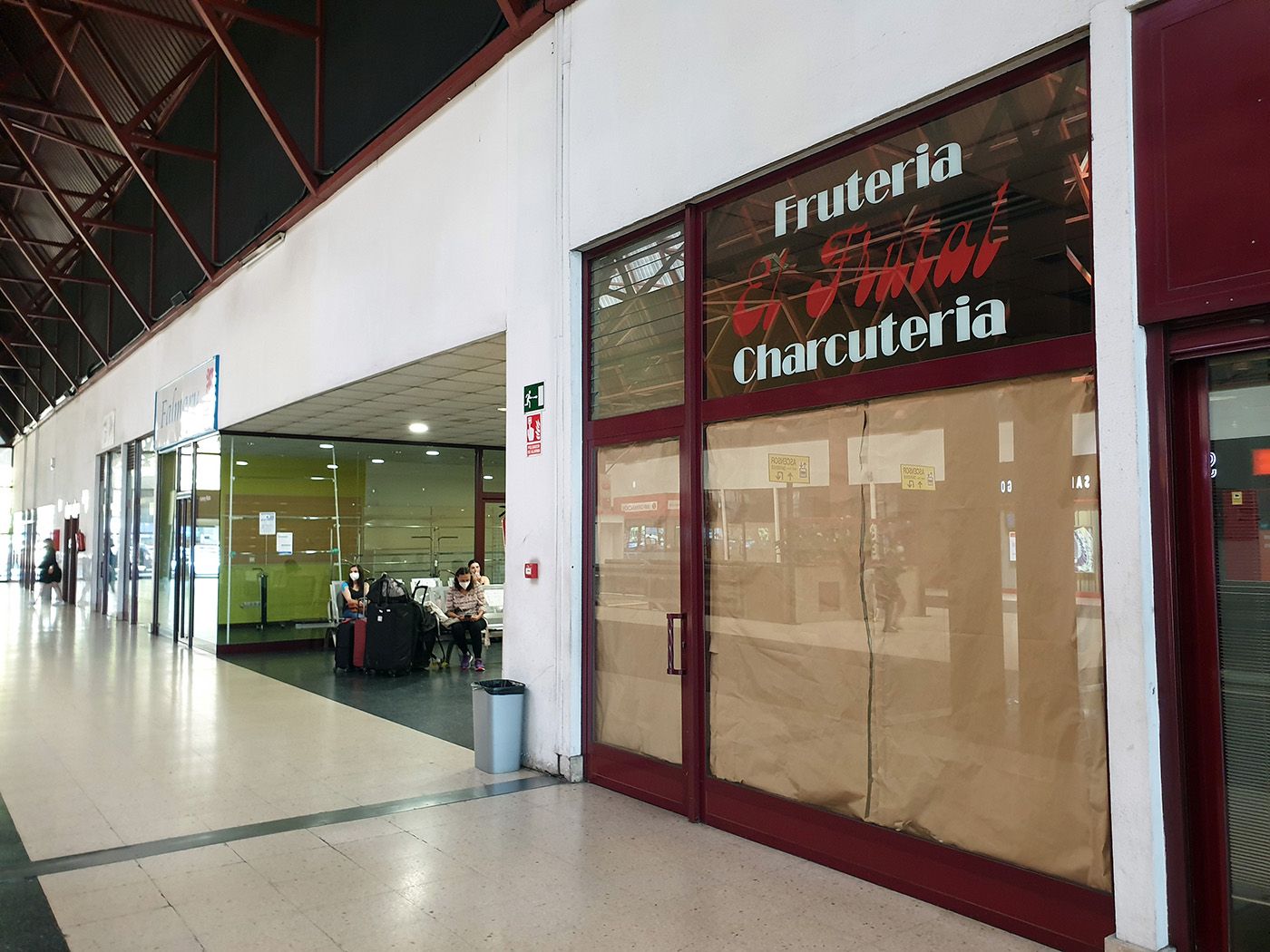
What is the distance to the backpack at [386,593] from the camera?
994 centimetres

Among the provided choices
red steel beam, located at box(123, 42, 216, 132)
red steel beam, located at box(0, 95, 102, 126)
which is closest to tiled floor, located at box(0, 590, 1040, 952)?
red steel beam, located at box(123, 42, 216, 132)

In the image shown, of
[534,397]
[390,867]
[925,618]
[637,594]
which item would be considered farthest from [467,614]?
[925,618]

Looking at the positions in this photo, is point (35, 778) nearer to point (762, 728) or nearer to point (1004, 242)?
point (762, 728)

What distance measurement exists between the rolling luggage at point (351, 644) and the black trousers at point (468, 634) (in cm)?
99

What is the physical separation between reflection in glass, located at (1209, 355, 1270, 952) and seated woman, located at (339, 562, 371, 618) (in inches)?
375

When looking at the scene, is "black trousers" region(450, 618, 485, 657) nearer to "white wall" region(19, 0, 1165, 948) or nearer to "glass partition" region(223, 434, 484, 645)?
"glass partition" region(223, 434, 484, 645)

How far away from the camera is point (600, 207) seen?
541 cm

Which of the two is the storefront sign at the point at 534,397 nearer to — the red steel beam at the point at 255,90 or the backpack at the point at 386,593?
the red steel beam at the point at 255,90

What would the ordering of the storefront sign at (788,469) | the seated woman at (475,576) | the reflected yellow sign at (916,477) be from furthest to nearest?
the seated woman at (475,576)
the storefront sign at (788,469)
the reflected yellow sign at (916,477)

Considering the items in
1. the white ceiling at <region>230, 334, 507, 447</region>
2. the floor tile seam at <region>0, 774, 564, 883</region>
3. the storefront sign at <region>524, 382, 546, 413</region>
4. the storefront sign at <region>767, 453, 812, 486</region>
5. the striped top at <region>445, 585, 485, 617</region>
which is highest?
the white ceiling at <region>230, 334, 507, 447</region>

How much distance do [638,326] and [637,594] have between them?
1.53 m

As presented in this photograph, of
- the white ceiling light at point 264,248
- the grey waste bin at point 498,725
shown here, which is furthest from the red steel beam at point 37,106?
the grey waste bin at point 498,725

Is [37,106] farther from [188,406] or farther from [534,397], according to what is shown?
[534,397]

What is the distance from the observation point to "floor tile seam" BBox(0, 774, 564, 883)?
4051 mm
